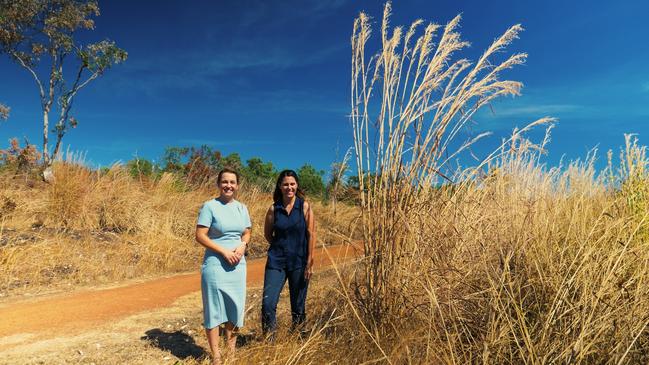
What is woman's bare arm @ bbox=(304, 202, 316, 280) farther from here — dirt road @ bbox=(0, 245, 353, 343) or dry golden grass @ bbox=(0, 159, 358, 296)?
dry golden grass @ bbox=(0, 159, 358, 296)

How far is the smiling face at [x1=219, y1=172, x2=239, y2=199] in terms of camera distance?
3189mm

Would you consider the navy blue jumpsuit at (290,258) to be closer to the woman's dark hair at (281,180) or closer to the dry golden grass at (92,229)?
the woman's dark hair at (281,180)

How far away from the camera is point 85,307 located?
4.80 meters

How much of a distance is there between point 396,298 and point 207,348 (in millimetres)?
1864

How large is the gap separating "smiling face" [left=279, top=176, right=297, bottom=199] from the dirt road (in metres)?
0.65

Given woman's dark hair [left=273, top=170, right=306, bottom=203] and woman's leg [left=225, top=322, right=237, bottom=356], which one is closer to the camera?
woman's leg [left=225, top=322, right=237, bottom=356]

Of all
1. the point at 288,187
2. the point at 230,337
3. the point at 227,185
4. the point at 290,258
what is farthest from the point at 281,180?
the point at 230,337

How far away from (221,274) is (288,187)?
0.91 metres

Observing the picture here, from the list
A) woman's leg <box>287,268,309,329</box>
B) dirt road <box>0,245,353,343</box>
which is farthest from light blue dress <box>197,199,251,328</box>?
dirt road <box>0,245,353,343</box>

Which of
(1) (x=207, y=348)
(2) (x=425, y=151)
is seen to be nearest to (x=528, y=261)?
(2) (x=425, y=151)

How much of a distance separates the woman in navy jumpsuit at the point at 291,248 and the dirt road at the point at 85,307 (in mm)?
402

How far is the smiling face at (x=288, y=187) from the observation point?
3.49 meters

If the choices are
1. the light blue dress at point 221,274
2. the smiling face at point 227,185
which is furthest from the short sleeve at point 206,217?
the smiling face at point 227,185

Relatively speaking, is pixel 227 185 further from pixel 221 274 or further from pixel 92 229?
pixel 92 229
